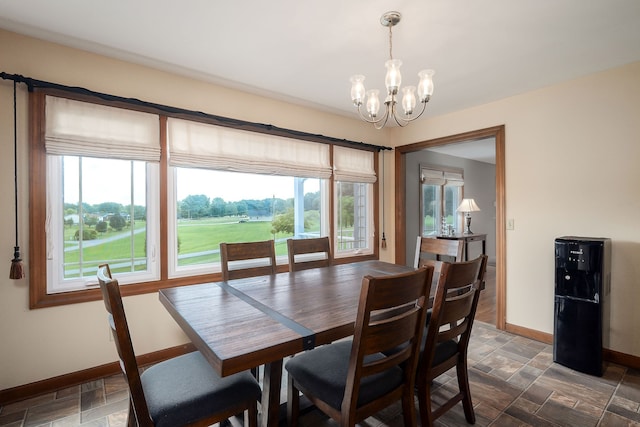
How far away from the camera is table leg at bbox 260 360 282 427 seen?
1.30 metres

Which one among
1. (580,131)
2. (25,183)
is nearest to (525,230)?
(580,131)

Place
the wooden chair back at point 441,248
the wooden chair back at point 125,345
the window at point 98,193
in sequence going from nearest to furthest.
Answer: the wooden chair back at point 125,345, the window at point 98,193, the wooden chair back at point 441,248

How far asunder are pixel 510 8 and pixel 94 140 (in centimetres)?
297

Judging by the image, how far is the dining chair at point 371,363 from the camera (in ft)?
3.81

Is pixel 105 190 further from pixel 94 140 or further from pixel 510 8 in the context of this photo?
pixel 510 8

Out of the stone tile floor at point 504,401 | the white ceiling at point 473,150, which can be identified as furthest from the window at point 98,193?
the white ceiling at point 473,150

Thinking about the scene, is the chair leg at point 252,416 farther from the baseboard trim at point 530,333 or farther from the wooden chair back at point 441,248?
the baseboard trim at point 530,333

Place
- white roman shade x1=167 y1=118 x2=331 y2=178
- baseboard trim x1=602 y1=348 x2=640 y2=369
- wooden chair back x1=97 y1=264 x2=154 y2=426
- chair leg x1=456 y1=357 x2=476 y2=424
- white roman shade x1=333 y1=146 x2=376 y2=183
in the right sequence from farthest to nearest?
1. white roman shade x1=333 y1=146 x2=376 y2=183
2. white roman shade x1=167 y1=118 x2=331 y2=178
3. baseboard trim x1=602 y1=348 x2=640 y2=369
4. chair leg x1=456 y1=357 x2=476 y2=424
5. wooden chair back x1=97 y1=264 x2=154 y2=426

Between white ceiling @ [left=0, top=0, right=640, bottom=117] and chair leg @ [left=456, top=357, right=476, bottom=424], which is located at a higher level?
white ceiling @ [left=0, top=0, right=640, bottom=117]

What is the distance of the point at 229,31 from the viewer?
2.05m

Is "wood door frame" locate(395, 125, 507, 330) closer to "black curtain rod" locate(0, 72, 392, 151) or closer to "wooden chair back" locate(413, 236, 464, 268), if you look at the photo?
"black curtain rod" locate(0, 72, 392, 151)

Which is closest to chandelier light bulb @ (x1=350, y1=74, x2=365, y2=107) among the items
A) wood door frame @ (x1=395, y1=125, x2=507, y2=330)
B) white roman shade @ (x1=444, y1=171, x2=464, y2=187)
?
wood door frame @ (x1=395, y1=125, x2=507, y2=330)

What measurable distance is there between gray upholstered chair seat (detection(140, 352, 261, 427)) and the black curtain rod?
2.03m

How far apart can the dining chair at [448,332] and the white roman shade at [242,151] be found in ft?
7.21
